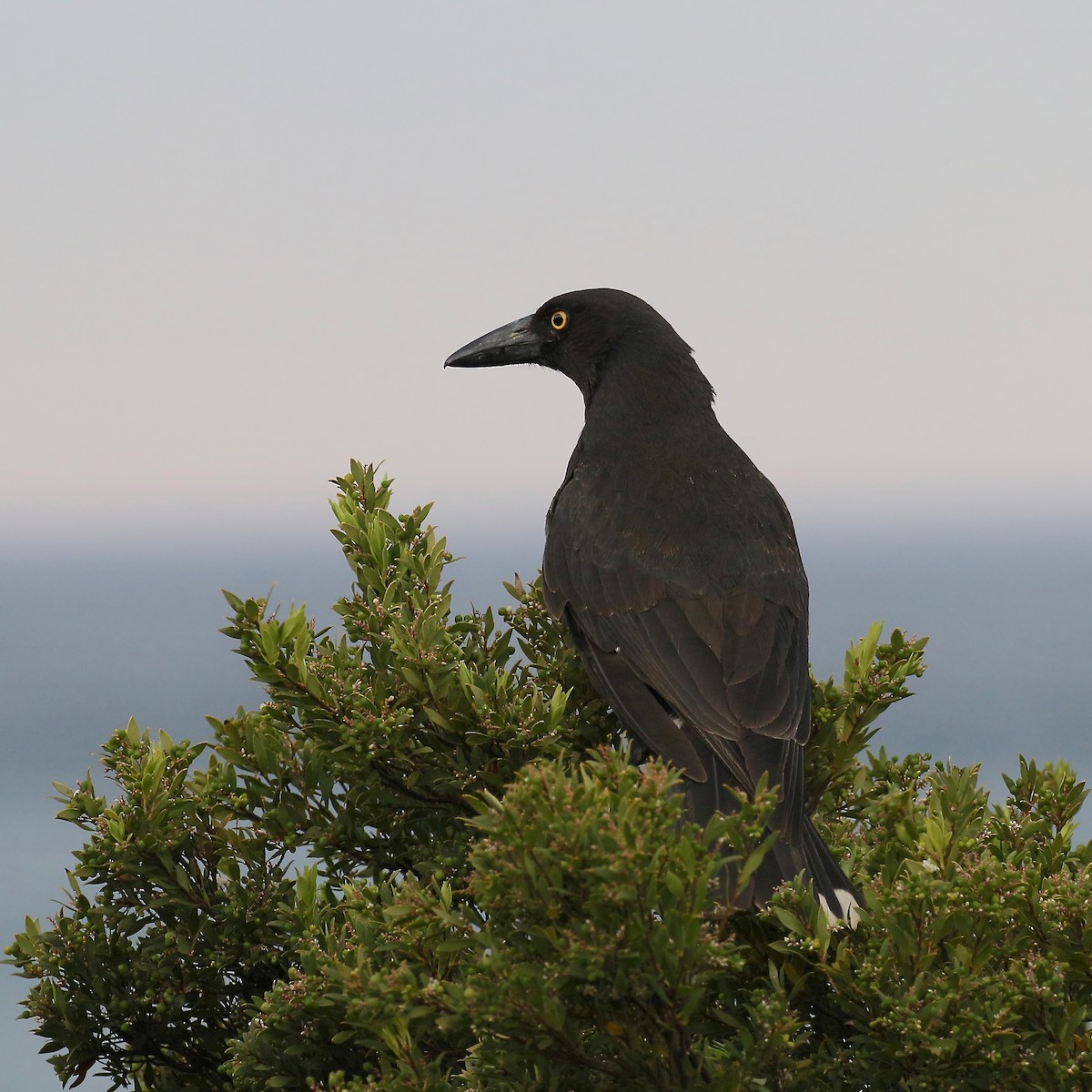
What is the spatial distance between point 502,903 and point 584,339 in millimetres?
4044

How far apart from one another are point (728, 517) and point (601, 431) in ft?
2.94

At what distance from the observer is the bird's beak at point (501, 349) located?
→ 673cm

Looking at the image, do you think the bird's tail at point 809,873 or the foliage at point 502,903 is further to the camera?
the bird's tail at point 809,873

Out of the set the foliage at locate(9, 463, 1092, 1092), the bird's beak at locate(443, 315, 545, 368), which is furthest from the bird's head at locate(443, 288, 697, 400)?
the foliage at locate(9, 463, 1092, 1092)

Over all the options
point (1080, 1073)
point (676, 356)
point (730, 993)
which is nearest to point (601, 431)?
point (676, 356)

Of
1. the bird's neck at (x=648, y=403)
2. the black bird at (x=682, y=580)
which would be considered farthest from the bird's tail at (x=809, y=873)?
the bird's neck at (x=648, y=403)

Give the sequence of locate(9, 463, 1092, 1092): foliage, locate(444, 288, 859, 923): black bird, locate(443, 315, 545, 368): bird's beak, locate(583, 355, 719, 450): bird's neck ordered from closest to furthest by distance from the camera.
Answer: locate(9, 463, 1092, 1092): foliage → locate(444, 288, 859, 923): black bird → locate(583, 355, 719, 450): bird's neck → locate(443, 315, 545, 368): bird's beak

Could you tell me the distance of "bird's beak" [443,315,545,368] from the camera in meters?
6.73

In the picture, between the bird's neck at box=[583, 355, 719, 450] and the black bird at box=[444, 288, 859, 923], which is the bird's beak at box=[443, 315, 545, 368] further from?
the bird's neck at box=[583, 355, 719, 450]

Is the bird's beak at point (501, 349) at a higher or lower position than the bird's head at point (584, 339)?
higher

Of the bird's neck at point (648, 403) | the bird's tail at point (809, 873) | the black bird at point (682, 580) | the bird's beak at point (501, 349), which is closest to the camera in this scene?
the bird's tail at point (809, 873)

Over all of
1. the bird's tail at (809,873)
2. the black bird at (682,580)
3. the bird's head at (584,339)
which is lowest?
the bird's tail at (809,873)

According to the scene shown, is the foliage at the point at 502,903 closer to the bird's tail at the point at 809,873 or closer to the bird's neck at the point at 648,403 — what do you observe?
the bird's tail at the point at 809,873

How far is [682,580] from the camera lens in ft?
16.4
